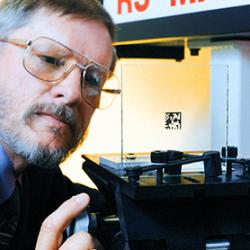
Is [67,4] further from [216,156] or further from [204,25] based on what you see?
[216,156]

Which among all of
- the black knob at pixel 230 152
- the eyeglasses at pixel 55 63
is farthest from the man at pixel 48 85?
the black knob at pixel 230 152

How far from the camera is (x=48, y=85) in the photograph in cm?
56

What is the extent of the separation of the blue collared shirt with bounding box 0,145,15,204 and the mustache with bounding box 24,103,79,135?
9 centimetres

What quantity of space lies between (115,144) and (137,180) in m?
0.54

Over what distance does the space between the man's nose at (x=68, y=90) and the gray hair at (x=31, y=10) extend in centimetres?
11

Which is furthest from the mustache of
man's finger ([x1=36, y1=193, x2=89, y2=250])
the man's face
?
→ man's finger ([x1=36, y1=193, x2=89, y2=250])

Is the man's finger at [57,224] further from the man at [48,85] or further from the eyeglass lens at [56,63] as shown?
Result: the eyeglass lens at [56,63]

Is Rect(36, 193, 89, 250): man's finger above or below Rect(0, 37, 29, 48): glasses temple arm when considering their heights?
below

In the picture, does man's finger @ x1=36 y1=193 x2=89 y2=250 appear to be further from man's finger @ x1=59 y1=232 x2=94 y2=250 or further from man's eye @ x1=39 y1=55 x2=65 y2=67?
man's eye @ x1=39 y1=55 x2=65 y2=67

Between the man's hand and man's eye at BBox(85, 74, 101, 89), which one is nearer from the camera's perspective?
the man's hand

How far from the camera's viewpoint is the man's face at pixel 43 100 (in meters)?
0.56

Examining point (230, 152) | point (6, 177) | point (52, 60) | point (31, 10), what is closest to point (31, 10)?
point (31, 10)

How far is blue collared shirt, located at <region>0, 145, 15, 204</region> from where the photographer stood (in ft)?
1.97

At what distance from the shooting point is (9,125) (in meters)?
0.59
